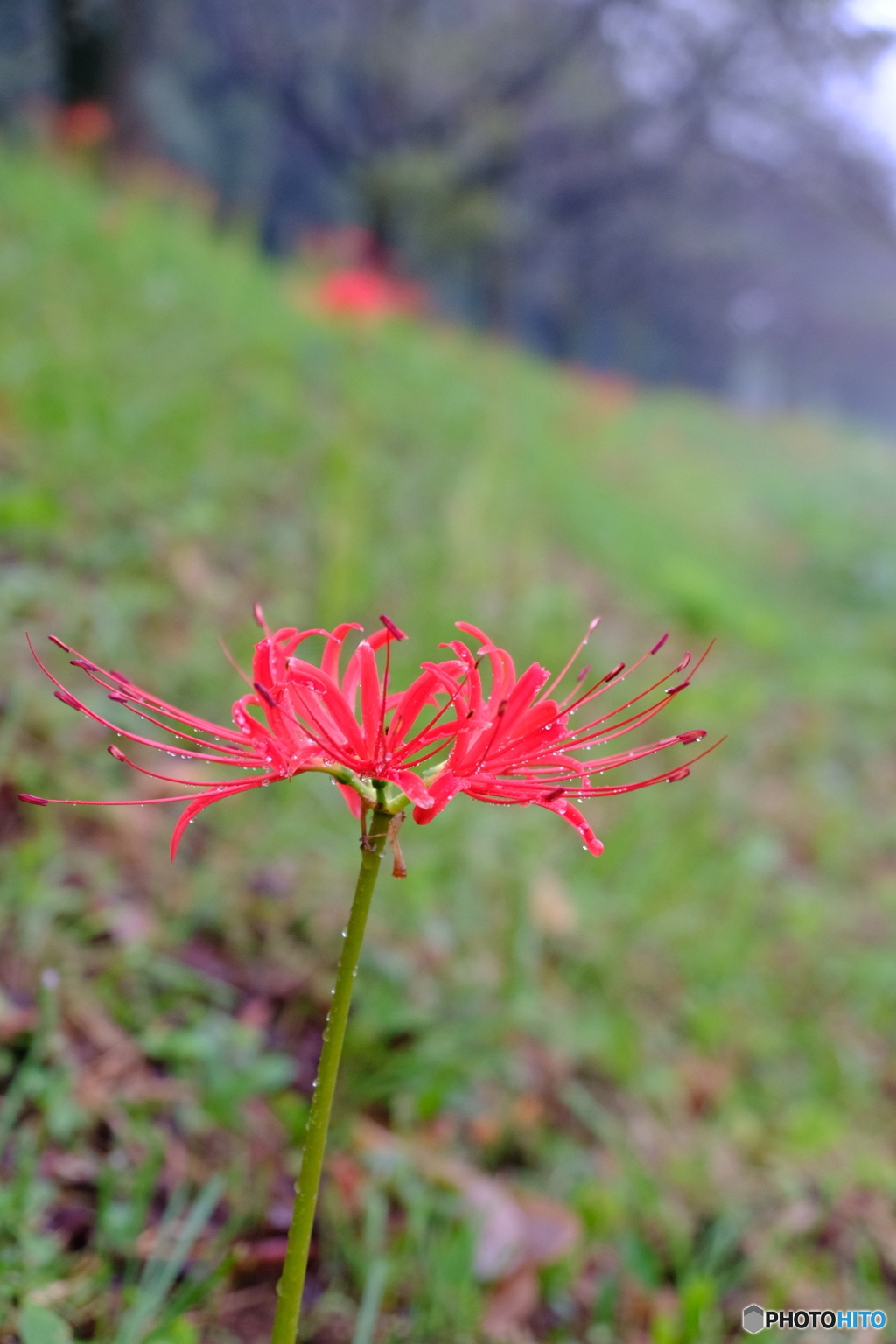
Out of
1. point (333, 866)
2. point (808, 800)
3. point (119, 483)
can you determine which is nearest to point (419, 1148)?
point (333, 866)

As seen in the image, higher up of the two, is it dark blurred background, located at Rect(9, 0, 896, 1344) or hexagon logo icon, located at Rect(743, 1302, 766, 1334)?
dark blurred background, located at Rect(9, 0, 896, 1344)

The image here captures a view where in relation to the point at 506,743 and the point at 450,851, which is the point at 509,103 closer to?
the point at 450,851

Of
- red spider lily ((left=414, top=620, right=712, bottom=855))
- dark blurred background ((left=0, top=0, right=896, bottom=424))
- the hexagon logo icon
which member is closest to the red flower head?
red spider lily ((left=414, top=620, right=712, bottom=855))

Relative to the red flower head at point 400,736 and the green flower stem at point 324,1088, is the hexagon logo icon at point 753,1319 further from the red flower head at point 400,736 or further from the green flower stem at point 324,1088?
the red flower head at point 400,736

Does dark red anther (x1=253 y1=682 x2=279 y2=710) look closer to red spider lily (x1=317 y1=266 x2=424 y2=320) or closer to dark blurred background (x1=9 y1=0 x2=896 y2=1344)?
dark blurred background (x1=9 y1=0 x2=896 y2=1344)

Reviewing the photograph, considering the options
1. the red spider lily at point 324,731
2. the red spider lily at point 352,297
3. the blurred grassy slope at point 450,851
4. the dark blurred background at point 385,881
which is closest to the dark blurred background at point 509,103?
the dark blurred background at point 385,881

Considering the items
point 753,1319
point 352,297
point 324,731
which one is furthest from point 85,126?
point 753,1319

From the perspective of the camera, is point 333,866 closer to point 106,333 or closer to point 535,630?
point 535,630
